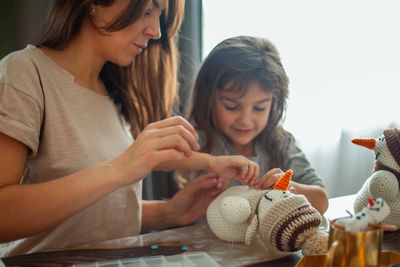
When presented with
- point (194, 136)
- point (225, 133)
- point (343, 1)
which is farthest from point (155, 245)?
point (343, 1)

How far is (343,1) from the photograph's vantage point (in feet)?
4.55

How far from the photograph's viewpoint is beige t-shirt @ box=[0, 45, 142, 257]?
56 centimetres

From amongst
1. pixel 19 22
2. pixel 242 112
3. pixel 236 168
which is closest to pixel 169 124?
pixel 236 168

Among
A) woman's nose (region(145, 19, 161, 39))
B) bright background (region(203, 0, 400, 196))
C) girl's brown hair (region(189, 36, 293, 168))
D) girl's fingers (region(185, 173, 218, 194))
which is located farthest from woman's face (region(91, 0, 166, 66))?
bright background (region(203, 0, 400, 196))

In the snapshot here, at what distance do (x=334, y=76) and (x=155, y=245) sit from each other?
113cm

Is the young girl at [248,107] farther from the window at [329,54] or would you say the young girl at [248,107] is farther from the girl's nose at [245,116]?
the window at [329,54]

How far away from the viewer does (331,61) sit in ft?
4.57

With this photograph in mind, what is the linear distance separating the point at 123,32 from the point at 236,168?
1.09 feet

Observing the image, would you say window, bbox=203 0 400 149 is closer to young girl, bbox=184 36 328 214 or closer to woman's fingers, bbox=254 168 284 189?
young girl, bbox=184 36 328 214

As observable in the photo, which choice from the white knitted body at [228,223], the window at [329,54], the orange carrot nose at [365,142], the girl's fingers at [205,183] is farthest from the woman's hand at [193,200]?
the window at [329,54]

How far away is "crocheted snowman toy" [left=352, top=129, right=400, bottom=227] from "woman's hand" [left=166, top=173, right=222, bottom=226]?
27cm

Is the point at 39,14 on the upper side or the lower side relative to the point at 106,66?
upper

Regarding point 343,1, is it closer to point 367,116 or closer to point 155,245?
point 367,116

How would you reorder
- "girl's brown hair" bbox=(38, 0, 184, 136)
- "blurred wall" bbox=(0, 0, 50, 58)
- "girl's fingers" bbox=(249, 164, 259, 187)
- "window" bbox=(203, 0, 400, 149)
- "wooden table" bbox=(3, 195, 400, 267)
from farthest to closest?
1. "window" bbox=(203, 0, 400, 149)
2. "blurred wall" bbox=(0, 0, 50, 58)
3. "girl's brown hair" bbox=(38, 0, 184, 136)
4. "girl's fingers" bbox=(249, 164, 259, 187)
5. "wooden table" bbox=(3, 195, 400, 267)
